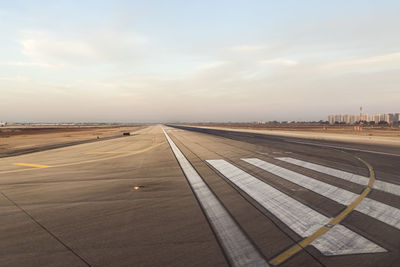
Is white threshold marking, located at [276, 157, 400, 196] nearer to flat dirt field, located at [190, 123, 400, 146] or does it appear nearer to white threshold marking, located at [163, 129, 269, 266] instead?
white threshold marking, located at [163, 129, 269, 266]

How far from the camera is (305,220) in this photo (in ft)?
12.3

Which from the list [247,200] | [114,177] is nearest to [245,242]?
[247,200]

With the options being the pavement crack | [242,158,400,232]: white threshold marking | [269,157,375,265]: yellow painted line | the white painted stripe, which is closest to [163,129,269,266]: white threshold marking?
[269,157,375,265]: yellow painted line

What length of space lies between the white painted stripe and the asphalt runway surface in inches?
0.7

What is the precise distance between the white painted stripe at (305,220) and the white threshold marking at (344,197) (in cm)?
98

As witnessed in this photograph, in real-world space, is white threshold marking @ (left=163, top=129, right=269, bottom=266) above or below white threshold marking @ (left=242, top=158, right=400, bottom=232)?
below

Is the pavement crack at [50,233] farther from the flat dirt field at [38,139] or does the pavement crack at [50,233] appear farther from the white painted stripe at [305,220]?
the flat dirt field at [38,139]

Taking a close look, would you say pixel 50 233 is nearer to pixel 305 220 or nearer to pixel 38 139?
pixel 305 220

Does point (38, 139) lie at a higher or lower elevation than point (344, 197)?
lower

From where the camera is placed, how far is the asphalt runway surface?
8.91 feet

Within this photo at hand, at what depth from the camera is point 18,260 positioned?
8.72 feet

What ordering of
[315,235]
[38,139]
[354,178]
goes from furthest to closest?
[38,139] → [354,178] → [315,235]

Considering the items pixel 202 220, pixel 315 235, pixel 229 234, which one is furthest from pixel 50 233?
pixel 315 235

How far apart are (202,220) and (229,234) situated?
65 centimetres
